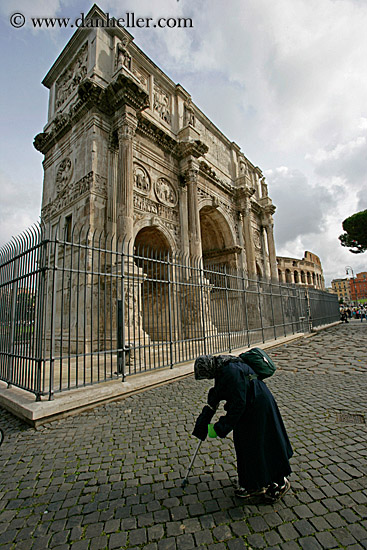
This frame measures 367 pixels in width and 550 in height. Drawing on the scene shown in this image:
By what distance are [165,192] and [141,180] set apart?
1.45 metres

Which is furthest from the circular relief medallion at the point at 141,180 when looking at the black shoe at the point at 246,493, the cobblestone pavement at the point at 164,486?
the black shoe at the point at 246,493

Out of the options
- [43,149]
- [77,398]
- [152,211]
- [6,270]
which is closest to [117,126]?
[152,211]

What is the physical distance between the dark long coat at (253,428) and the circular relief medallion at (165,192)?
1065 cm

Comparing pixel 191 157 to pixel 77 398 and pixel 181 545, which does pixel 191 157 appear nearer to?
pixel 77 398

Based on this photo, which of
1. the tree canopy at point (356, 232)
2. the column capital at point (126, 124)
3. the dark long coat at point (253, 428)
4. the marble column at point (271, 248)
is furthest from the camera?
the tree canopy at point (356, 232)

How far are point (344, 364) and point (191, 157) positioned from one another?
10.8 metres

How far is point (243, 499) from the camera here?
1.93 meters

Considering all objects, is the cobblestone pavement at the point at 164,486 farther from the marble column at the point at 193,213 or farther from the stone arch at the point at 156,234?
the marble column at the point at 193,213

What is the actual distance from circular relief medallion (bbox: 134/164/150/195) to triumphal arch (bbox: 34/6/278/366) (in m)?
0.05

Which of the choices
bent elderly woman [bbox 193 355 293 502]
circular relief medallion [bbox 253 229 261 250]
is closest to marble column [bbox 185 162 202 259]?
circular relief medallion [bbox 253 229 261 250]

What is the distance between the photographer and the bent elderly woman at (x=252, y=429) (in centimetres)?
183

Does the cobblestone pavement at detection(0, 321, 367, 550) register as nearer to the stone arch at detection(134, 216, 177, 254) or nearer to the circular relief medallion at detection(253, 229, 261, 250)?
the stone arch at detection(134, 216, 177, 254)

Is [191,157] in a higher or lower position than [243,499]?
higher

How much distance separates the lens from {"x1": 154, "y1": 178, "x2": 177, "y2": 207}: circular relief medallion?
38.4 feet
